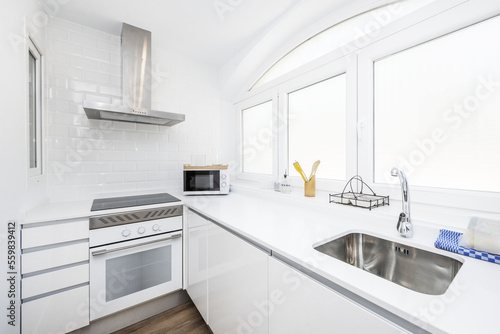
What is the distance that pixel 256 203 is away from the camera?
6.00 feet

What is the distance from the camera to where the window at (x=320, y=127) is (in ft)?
5.52

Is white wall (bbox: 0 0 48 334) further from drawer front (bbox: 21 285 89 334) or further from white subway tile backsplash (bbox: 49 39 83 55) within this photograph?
white subway tile backsplash (bbox: 49 39 83 55)

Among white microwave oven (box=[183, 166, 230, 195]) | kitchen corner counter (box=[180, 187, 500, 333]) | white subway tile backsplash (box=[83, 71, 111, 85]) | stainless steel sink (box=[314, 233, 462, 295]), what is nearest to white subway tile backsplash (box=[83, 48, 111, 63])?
white subway tile backsplash (box=[83, 71, 111, 85])

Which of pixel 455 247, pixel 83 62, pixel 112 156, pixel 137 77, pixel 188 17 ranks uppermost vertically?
pixel 188 17

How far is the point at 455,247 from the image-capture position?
82 centimetres

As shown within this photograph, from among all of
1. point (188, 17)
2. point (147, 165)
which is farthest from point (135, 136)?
point (188, 17)

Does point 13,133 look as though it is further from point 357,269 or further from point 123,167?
point 357,269

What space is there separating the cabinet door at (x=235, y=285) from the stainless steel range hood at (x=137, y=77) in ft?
3.90

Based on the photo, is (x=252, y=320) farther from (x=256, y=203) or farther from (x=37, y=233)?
(x=37, y=233)

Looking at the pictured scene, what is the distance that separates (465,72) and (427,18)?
370 millimetres

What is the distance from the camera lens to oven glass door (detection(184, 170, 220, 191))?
2184 mm

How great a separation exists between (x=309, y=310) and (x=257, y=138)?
197cm

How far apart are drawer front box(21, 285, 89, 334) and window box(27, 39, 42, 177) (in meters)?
0.85

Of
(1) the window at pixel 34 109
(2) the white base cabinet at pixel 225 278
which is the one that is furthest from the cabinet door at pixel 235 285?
(1) the window at pixel 34 109
